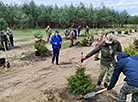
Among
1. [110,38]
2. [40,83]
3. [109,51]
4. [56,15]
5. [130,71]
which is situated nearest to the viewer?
[130,71]

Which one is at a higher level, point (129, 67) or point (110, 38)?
point (110, 38)

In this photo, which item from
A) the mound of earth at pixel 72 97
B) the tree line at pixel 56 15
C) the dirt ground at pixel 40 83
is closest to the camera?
the mound of earth at pixel 72 97

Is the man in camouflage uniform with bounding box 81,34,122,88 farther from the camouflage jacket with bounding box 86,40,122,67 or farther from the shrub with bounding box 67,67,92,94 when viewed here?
the shrub with bounding box 67,67,92,94

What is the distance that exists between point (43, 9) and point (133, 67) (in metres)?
34.3

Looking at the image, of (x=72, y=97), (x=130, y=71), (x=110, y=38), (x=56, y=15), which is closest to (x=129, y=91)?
(x=130, y=71)

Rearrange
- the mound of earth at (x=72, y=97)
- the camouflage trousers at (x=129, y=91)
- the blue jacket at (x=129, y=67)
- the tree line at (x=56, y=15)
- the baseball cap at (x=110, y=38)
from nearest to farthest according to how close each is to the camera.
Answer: the blue jacket at (x=129, y=67)
the camouflage trousers at (x=129, y=91)
the baseball cap at (x=110, y=38)
the mound of earth at (x=72, y=97)
the tree line at (x=56, y=15)

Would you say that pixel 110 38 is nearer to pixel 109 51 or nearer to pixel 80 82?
pixel 109 51

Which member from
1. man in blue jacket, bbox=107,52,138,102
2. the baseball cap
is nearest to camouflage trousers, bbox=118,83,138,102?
man in blue jacket, bbox=107,52,138,102

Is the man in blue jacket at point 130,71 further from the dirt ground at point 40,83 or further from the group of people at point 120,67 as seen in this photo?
the dirt ground at point 40,83

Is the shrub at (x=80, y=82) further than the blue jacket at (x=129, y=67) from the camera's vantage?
Yes

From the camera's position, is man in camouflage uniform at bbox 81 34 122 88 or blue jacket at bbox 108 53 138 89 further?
man in camouflage uniform at bbox 81 34 122 88

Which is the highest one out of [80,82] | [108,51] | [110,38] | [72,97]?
[110,38]

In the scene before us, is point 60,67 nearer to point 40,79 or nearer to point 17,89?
point 40,79

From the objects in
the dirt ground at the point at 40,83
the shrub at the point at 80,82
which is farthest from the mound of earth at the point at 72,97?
the shrub at the point at 80,82
